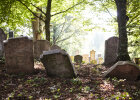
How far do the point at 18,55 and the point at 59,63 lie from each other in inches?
81.9

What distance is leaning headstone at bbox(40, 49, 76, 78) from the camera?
20.8 ft

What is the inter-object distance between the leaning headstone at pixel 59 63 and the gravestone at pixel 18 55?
1.10m

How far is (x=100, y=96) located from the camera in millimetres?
4363

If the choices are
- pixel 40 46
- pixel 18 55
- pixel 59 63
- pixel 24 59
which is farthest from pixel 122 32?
pixel 40 46

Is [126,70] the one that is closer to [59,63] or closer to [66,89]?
[66,89]

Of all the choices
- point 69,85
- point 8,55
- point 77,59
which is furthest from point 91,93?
point 77,59

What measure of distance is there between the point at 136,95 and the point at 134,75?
1781mm

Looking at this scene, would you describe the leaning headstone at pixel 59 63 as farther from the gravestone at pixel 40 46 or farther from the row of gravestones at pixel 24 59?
→ the gravestone at pixel 40 46

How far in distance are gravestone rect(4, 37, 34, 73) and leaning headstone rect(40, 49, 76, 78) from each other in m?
1.10

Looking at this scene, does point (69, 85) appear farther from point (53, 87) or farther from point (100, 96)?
point (100, 96)

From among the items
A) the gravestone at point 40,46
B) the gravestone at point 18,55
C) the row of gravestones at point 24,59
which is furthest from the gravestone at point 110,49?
the gravestone at point 18,55

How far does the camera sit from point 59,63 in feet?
21.0

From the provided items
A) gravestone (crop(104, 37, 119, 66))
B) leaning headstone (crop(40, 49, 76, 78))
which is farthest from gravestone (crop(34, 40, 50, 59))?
leaning headstone (crop(40, 49, 76, 78))

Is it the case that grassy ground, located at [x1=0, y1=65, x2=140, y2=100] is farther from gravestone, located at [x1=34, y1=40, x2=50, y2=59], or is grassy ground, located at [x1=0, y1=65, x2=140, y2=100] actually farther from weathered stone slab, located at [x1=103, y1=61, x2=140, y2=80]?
gravestone, located at [x1=34, y1=40, x2=50, y2=59]
